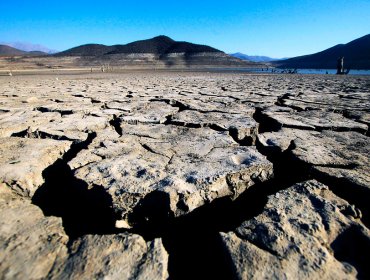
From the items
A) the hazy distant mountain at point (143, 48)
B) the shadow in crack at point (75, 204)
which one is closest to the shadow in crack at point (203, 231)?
the shadow in crack at point (75, 204)

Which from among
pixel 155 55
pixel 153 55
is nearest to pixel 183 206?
pixel 153 55

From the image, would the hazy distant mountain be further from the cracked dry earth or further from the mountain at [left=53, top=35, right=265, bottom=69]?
the cracked dry earth

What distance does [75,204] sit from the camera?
3.26 feet

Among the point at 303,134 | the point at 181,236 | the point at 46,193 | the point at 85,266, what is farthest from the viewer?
the point at 303,134

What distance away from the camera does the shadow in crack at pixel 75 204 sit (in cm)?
87

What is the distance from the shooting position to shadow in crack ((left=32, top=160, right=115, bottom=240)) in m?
0.87

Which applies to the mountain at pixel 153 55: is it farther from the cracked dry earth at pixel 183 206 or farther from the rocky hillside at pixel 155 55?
the cracked dry earth at pixel 183 206

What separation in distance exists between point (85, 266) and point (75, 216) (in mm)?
363

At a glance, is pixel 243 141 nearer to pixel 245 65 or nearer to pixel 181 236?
pixel 181 236

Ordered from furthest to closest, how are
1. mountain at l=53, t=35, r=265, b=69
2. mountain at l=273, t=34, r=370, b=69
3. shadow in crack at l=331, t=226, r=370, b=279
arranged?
mountain at l=273, t=34, r=370, b=69, mountain at l=53, t=35, r=265, b=69, shadow in crack at l=331, t=226, r=370, b=279

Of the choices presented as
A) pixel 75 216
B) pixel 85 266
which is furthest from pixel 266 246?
pixel 75 216

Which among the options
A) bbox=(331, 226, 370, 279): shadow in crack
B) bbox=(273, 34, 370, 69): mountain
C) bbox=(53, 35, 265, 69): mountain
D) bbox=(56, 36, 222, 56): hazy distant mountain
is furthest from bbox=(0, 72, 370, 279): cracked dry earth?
bbox=(273, 34, 370, 69): mountain

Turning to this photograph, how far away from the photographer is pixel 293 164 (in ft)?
4.17

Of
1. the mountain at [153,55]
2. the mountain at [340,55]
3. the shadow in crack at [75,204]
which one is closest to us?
the shadow in crack at [75,204]
